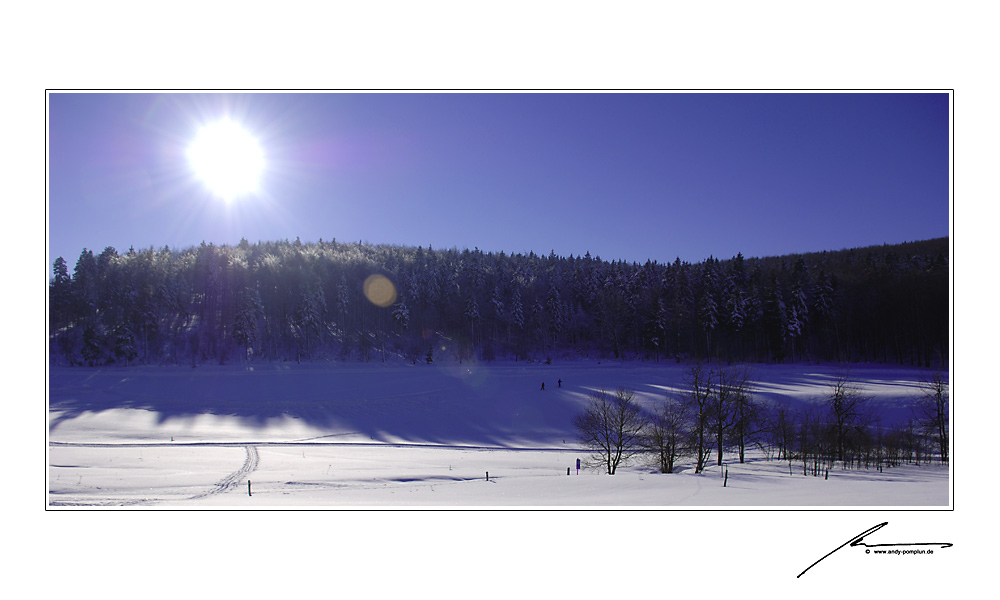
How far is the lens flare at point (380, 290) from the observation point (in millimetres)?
78938

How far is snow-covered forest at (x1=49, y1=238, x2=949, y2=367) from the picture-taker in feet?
161

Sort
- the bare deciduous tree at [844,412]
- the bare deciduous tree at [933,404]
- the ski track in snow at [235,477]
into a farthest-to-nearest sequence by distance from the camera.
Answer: the bare deciduous tree at [844,412]
the bare deciduous tree at [933,404]
the ski track in snow at [235,477]

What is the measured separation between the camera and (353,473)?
17.9 metres

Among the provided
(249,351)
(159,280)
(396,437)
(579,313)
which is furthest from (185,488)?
(579,313)

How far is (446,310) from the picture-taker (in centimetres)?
7850

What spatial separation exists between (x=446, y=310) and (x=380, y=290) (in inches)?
534

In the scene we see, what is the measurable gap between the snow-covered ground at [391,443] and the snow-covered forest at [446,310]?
7746 millimetres

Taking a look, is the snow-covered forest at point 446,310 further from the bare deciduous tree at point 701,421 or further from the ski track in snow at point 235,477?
the ski track in snow at point 235,477

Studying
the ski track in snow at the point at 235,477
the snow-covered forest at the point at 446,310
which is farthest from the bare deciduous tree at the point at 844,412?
the ski track in snow at the point at 235,477

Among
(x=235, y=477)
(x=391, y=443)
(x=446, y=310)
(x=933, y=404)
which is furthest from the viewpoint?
(x=446, y=310)

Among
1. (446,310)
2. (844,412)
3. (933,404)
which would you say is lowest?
(933,404)

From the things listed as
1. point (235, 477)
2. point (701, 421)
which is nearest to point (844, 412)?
point (701, 421)

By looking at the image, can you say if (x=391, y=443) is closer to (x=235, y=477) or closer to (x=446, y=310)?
(x=235, y=477)

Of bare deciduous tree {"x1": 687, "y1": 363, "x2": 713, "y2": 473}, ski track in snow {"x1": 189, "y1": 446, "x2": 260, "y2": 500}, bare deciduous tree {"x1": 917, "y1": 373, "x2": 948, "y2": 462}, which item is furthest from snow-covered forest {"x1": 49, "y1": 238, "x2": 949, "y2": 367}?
ski track in snow {"x1": 189, "y1": 446, "x2": 260, "y2": 500}
